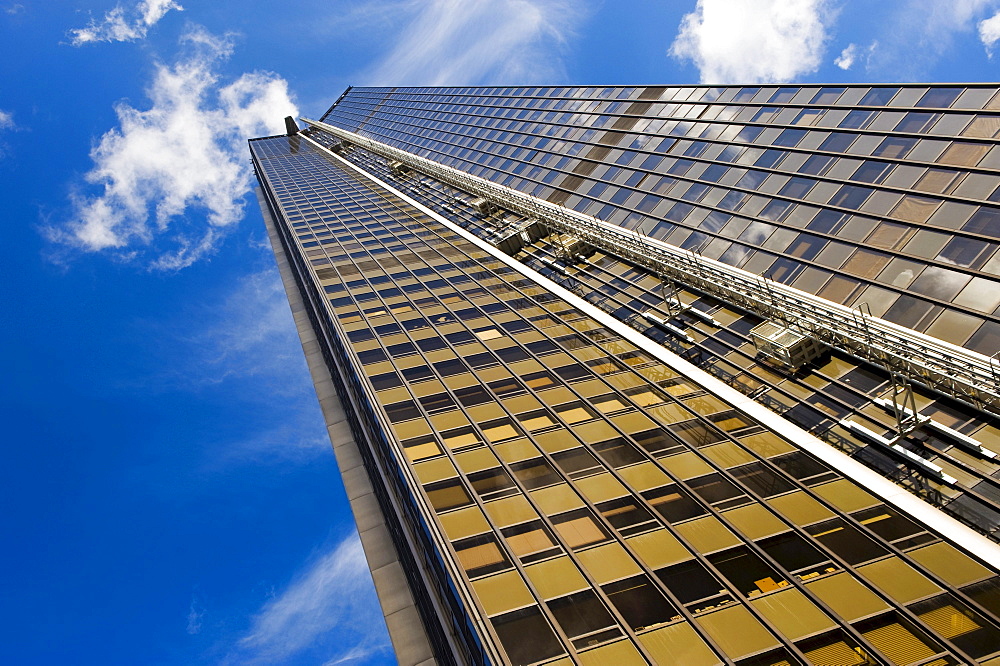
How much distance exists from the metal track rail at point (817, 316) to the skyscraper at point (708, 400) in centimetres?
15

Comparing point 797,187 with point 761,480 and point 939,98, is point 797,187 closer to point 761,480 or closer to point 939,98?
point 939,98

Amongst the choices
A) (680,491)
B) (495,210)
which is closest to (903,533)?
(680,491)

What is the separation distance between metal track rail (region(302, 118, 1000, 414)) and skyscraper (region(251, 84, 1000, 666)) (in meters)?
0.15

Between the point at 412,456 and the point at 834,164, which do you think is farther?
the point at 834,164

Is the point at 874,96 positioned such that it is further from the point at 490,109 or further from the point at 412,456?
the point at 490,109

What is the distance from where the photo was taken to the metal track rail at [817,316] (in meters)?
24.1

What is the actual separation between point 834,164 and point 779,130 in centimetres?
754

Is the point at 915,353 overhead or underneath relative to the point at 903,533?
overhead

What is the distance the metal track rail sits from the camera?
24125mm

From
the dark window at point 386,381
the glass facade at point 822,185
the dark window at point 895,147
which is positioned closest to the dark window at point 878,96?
the glass facade at point 822,185

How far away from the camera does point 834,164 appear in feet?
126

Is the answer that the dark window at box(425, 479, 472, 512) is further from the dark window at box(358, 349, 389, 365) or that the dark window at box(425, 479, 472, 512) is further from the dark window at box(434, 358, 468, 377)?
the dark window at box(358, 349, 389, 365)

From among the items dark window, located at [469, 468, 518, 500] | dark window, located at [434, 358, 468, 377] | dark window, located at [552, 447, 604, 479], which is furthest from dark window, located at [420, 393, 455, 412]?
dark window, located at [552, 447, 604, 479]

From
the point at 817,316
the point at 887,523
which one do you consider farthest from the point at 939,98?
the point at 887,523
